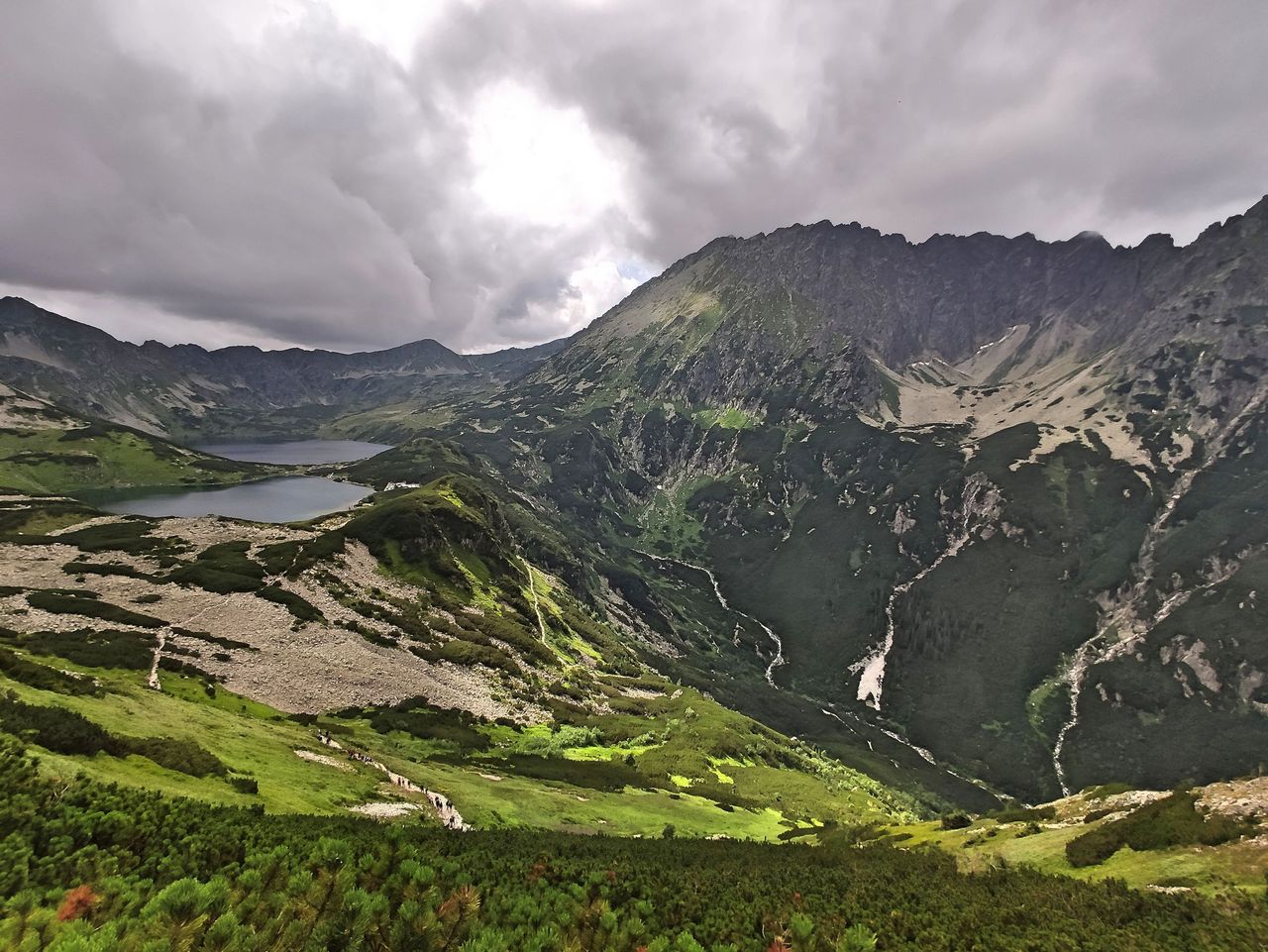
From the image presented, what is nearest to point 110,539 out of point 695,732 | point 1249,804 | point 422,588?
point 422,588

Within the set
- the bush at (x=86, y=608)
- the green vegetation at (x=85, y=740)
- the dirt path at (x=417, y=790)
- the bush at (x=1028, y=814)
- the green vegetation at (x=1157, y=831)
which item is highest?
the green vegetation at (x=1157, y=831)

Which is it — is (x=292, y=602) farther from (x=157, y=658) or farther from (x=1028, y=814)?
(x=1028, y=814)

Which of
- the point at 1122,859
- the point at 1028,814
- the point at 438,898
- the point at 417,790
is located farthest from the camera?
the point at 417,790

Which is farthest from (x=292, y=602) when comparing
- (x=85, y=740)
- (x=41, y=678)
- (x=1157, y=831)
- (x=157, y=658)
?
(x=1157, y=831)

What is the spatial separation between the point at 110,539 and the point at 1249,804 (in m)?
164

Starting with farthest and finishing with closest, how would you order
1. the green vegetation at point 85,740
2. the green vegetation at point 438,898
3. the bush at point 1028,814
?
the bush at point 1028,814 → the green vegetation at point 85,740 → the green vegetation at point 438,898

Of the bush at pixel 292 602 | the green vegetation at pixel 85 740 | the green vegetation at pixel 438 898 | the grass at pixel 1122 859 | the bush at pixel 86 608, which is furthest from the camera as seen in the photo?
the bush at pixel 292 602

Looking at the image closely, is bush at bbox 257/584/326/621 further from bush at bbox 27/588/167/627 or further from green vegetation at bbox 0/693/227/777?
green vegetation at bbox 0/693/227/777

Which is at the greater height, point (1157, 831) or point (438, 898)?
point (438, 898)

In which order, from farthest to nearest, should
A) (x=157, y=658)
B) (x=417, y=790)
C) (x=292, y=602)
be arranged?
(x=292, y=602) < (x=157, y=658) < (x=417, y=790)

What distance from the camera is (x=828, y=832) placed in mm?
58656

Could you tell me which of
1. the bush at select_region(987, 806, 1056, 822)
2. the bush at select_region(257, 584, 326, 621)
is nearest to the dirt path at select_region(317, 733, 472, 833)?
the bush at select_region(257, 584, 326, 621)

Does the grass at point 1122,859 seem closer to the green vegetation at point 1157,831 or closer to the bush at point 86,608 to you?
the green vegetation at point 1157,831

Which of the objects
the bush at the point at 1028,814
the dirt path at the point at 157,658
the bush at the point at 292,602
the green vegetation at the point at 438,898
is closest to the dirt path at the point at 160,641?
the dirt path at the point at 157,658
